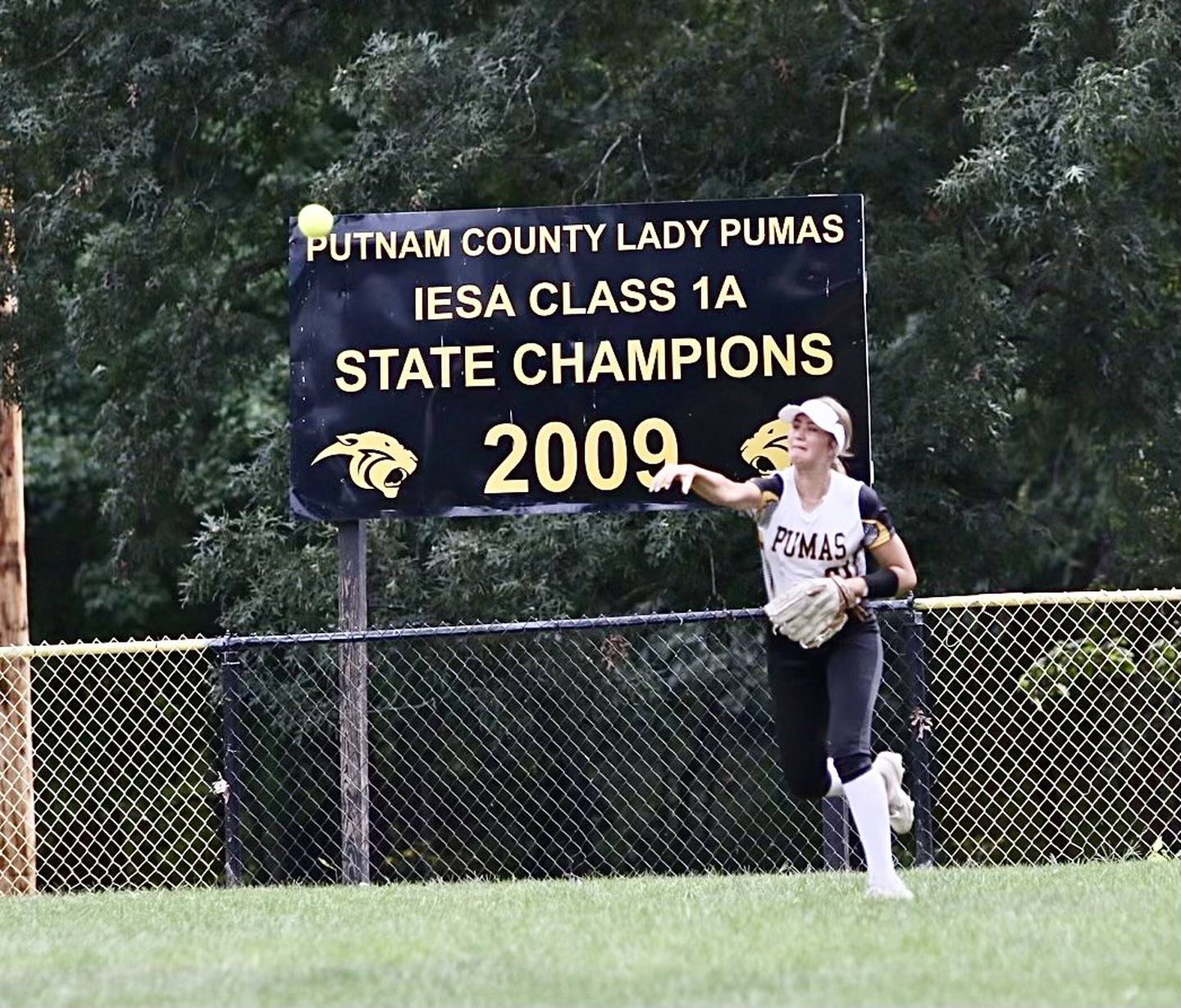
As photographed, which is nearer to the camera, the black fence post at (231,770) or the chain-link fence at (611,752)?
the black fence post at (231,770)

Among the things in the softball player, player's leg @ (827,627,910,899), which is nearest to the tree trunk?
the softball player

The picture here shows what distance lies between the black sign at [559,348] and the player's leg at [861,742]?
2.47m

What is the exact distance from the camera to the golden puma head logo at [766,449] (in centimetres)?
928

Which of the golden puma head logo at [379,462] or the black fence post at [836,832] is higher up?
the golden puma head logo at [379,462]

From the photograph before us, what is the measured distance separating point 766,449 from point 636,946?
3905 millimetres

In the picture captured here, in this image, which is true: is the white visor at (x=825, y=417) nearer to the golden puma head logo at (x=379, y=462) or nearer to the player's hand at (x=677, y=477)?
the player's hand at (x=677, y=477)

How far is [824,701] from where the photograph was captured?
7027mm

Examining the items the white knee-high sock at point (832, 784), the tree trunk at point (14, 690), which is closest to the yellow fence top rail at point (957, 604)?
the white knee-high sock at point (832, 784)

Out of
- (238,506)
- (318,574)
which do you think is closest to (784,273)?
(318,574)

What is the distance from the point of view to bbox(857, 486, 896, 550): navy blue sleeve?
680cm

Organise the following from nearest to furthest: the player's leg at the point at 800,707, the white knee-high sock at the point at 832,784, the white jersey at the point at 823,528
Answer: the white jersey at the point at 823,528
the player's leg at the point at 800,707
the white knee-high sock at the point at 832,784

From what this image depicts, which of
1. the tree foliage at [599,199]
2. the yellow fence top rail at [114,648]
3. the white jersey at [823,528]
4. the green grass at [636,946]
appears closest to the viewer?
the green grass at [636,946]

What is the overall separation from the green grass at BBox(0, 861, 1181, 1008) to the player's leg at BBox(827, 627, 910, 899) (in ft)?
0.47

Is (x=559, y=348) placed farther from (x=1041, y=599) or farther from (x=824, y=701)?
(x=824, y=701)
